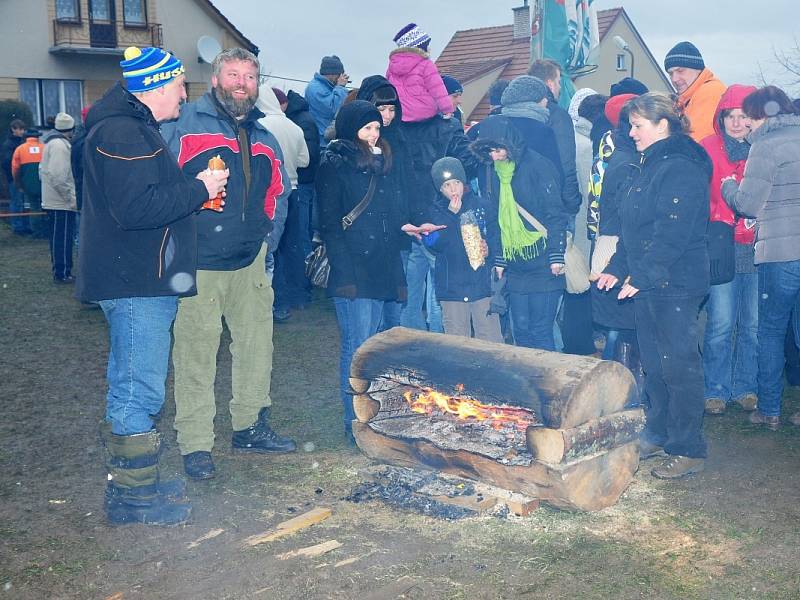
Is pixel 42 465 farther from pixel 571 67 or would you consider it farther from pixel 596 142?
pixel 571 67

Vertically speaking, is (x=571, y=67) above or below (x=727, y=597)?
above

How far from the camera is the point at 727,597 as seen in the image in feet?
13.2

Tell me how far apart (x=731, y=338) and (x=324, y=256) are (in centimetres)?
305

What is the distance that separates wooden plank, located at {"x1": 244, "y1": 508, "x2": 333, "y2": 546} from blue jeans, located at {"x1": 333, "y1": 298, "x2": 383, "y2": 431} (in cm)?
122

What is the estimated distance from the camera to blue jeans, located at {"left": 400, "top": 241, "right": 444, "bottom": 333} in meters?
7.00

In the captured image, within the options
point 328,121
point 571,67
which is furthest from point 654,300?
point 328,121

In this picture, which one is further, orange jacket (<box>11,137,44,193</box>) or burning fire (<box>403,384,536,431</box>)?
orange jacket (<box>11,137,44,193</box>)

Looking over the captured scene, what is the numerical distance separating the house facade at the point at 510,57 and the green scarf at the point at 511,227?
1056 inches

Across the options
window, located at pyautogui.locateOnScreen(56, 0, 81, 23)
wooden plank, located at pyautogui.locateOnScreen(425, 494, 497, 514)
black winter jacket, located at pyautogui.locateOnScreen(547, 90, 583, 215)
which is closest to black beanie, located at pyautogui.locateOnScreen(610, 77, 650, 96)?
black winter jacket, located at pyautogui.locateOnScreen(547, 90, 583, 215)

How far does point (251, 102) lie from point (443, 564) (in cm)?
291

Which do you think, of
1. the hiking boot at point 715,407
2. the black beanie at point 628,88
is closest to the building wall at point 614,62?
the black beanie at point 628,88

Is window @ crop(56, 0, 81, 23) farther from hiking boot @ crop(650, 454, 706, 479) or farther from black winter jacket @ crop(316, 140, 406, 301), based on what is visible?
hiking boot @ crop(650, 454, 706, 479)

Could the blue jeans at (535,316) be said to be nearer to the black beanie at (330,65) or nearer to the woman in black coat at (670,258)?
the woman in black coat at (670,258)

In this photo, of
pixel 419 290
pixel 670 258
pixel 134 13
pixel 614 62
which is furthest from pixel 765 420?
pixel 614 62
